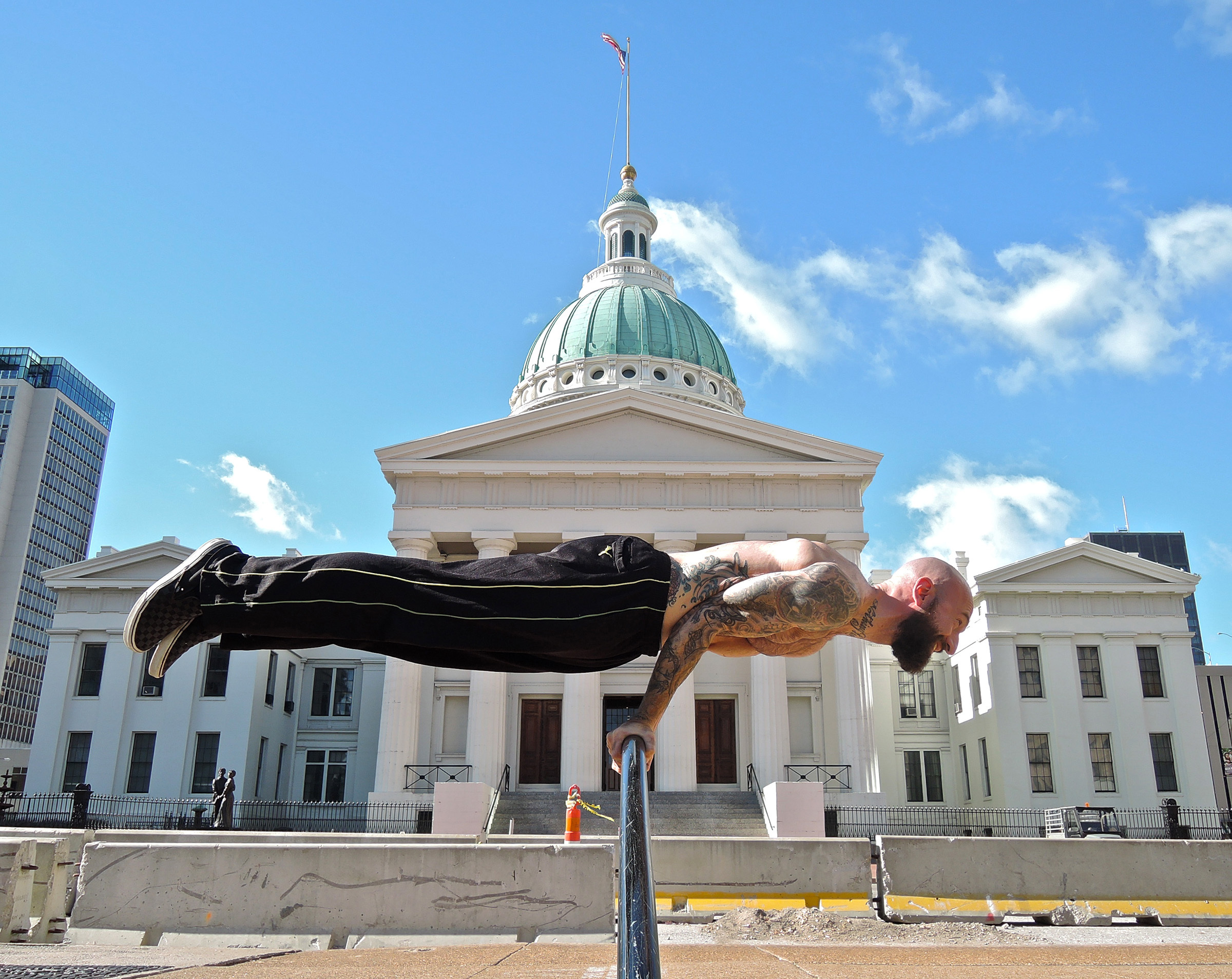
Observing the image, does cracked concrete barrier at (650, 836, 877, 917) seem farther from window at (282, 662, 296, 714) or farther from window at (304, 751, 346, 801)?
window at (282, 662, 296, 714)

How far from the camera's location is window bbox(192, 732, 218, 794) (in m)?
37.7

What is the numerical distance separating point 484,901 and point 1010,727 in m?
33.3

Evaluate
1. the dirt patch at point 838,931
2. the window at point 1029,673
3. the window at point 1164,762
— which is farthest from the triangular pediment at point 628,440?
the dirt patch at point 838,931

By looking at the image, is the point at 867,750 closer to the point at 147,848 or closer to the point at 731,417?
the point at 731,417

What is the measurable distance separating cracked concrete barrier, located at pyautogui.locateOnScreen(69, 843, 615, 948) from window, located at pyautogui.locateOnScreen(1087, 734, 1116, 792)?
3397cm

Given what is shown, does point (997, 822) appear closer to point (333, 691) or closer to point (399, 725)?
point (399, 725)

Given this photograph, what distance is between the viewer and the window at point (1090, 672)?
38.9 meters

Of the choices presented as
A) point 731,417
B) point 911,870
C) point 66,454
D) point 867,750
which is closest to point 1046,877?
point 911,870

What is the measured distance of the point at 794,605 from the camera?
A: 4.39m

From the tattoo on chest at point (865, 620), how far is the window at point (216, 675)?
37823mm

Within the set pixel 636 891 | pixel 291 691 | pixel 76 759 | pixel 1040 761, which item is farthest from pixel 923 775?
pixel 636 891

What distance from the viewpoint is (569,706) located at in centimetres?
3297

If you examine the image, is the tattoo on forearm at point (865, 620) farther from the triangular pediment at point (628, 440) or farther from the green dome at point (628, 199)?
the green dome at point (628, 199)

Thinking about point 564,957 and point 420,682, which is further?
point 420,682
